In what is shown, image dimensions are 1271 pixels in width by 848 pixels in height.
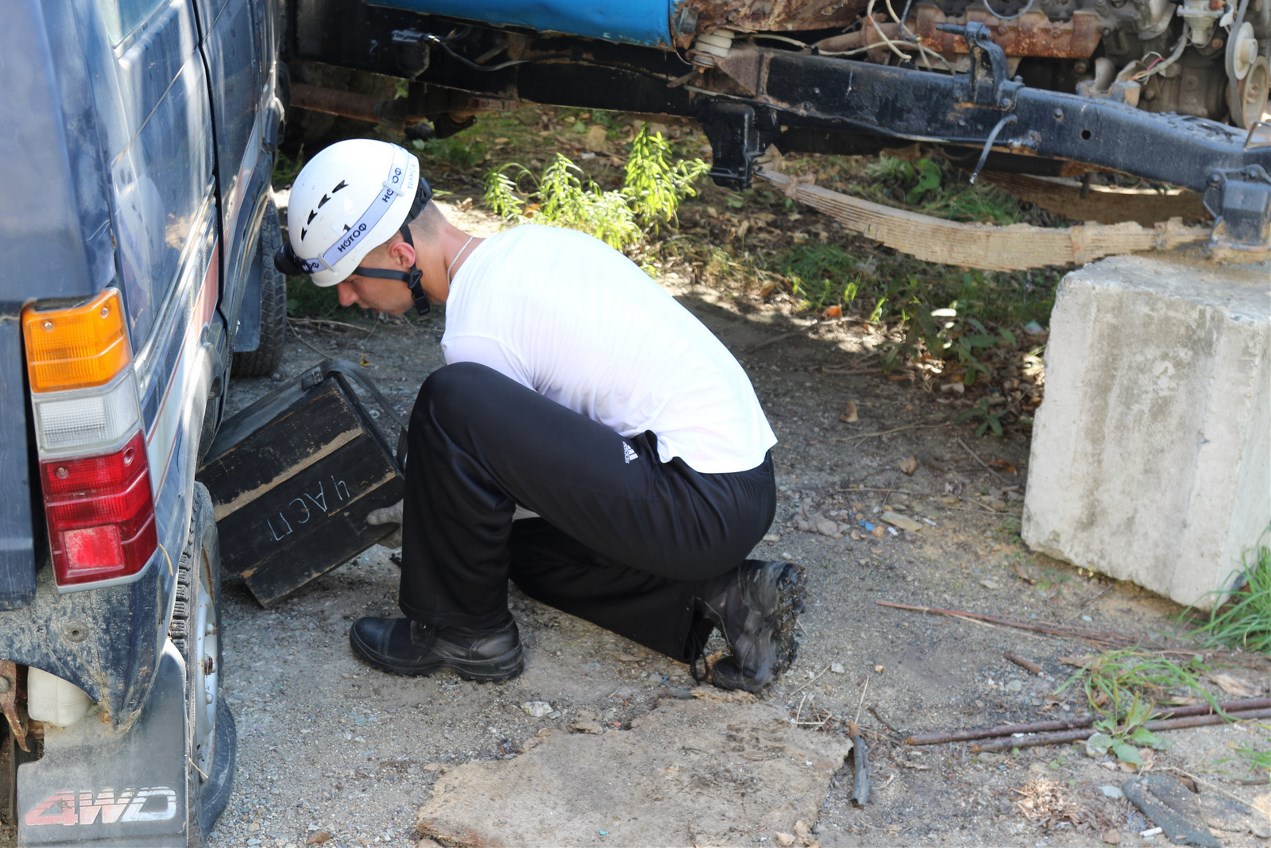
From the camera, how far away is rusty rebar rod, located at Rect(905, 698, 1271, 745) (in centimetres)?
302

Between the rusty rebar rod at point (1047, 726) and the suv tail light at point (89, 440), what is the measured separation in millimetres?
1938

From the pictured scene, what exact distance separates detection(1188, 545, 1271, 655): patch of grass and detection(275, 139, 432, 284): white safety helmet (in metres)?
2.33

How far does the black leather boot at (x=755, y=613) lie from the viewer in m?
3.05

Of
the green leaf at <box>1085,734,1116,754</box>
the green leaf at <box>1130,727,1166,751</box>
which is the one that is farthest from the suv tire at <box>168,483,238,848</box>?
the green leaf at <box>1130,727,1166,751</box>

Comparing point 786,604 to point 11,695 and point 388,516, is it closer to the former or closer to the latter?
point 388,516

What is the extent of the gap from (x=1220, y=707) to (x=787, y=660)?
1074 mm

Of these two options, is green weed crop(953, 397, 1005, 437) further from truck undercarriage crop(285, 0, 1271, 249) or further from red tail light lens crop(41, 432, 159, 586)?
red tail light lens crop(41, 432, 159, 586)

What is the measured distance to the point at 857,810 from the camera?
2.77 m

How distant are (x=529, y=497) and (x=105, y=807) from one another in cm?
109

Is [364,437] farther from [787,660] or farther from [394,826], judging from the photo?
[787,660]

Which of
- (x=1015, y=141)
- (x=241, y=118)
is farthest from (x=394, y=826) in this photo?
(x=1015, y=141)

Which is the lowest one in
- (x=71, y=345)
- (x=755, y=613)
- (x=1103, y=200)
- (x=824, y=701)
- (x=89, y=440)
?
(x=824, y=701)

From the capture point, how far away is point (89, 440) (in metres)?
1.70

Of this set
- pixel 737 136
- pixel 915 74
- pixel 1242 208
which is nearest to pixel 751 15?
pixel 737 136
